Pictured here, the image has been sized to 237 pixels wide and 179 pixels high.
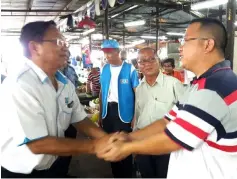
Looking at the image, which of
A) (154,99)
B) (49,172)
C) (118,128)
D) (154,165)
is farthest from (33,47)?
(118,128)

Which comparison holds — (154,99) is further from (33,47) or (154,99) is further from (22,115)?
(22,115)

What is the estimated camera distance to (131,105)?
3781 mm

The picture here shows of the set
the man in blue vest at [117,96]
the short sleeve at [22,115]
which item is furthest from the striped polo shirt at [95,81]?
the short sleeve at [22,115]

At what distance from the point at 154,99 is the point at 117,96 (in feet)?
3.01

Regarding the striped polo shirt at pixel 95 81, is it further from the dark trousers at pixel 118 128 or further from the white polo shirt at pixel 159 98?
the white polo shirt at pixel 159 98

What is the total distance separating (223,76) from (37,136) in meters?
1.14

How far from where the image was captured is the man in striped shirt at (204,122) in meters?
1.37

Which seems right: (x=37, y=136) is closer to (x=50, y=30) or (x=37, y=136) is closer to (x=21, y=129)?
(x=21, y=129)

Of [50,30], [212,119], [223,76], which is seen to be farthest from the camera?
[50,30]

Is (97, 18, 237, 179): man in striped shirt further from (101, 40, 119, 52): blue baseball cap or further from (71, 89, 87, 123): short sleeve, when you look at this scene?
(101, 40, 119, 52): blue baseball cap

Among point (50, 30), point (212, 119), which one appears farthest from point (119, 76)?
point (212, 119)

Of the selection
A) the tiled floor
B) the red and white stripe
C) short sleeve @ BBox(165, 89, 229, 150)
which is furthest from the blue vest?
short sleeve @ BBox(165, 89, 229, 150)

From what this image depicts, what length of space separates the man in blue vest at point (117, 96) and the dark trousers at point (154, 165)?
0.78 m

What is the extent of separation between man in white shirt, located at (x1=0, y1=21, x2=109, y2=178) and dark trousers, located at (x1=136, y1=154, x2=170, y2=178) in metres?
1.09
